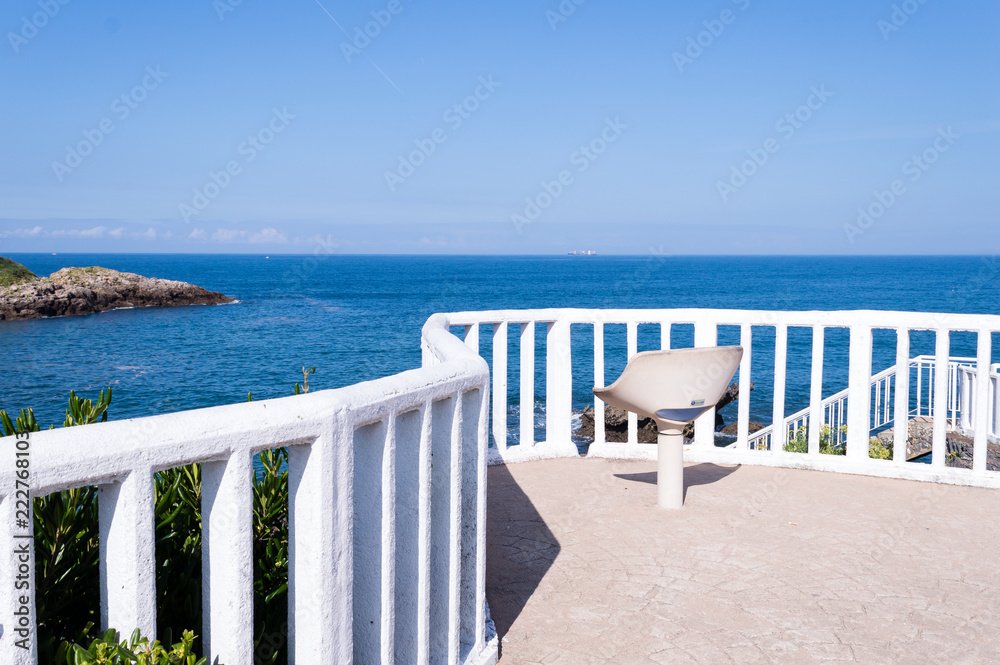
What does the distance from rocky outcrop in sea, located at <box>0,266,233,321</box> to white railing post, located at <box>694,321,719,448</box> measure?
5606cm

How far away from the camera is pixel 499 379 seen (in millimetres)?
5965

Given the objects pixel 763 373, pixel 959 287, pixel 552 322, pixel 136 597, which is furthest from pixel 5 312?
pixel 959 287

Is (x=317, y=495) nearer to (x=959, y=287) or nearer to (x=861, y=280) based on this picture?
(x=959, y=287)

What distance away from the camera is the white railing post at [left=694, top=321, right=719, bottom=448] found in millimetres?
5887

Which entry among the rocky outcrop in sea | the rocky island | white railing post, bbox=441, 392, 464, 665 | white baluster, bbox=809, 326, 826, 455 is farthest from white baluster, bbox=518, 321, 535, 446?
the rocky outcrop in sea

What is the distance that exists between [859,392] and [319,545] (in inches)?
187

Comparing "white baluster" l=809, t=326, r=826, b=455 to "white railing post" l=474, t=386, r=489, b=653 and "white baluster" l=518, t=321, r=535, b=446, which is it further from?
"white railing post" l=474, t=386, r=489, b=653

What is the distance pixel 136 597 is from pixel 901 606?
3218 millimetres

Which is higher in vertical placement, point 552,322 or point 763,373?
point 552,322

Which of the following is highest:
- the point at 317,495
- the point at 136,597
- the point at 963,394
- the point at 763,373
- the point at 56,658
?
the point at 317,495

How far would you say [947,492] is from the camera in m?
5.17

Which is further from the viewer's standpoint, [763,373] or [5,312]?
[5,312]

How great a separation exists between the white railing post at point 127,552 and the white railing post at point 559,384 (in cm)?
456

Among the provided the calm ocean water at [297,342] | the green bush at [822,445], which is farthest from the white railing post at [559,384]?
the calm ocean water at [297,342]
